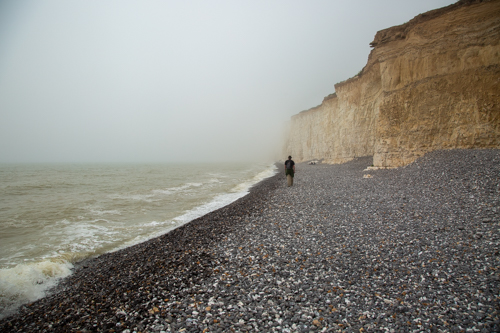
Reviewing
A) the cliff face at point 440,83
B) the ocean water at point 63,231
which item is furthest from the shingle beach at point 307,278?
the cliff face at point 440,83

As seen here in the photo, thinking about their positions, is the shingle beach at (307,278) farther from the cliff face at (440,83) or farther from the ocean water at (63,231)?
the cliff face at (440,83)

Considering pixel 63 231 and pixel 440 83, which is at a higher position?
pixel 440 83

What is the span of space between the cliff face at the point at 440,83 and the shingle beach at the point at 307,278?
28.7ft

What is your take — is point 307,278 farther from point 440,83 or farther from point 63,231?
point 440,83

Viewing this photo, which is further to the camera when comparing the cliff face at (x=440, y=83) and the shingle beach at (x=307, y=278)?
the cliff face at (x=440, y=83)

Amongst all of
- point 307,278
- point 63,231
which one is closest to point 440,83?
point 307,278

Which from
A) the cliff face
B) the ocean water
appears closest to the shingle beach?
the ocean water

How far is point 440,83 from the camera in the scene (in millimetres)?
16750

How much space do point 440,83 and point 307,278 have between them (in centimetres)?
1961

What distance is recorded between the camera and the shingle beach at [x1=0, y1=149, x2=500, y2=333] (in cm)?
388

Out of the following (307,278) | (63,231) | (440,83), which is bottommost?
(63,231)

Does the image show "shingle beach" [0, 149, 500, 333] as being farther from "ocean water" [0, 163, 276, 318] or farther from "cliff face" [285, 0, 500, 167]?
"cliff face" [285, 0, 500, 167]

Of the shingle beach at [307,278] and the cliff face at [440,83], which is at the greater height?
the cliff face at [440,83]

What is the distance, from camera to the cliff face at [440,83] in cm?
1511
